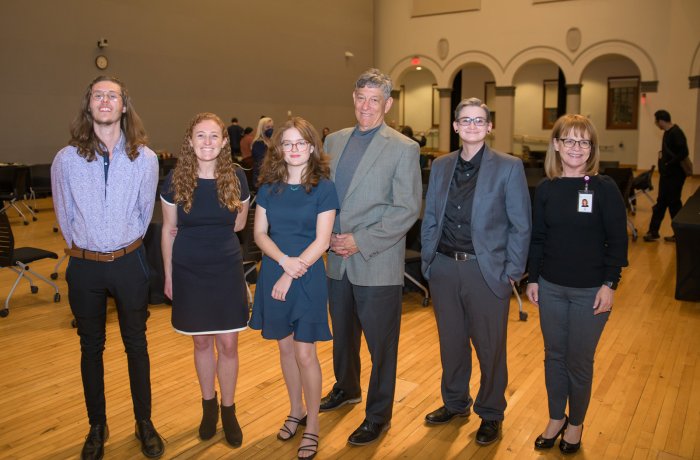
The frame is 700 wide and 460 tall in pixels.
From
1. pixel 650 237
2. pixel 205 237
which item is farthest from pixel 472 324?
pixel 650 237

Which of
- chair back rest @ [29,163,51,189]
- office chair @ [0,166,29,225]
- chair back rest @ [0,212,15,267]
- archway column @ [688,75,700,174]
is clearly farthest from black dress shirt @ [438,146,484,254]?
archway column @ [688,75,700,174]

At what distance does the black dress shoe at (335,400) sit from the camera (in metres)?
3.46

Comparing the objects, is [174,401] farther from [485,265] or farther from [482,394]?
[485,265]

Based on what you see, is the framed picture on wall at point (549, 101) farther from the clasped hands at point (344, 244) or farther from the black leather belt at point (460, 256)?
the clasped hands at point (344, 244)

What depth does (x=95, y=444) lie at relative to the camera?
294 centimetres

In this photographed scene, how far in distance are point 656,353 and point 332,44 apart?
16492mm

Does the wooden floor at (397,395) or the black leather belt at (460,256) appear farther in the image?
the wooden floor at (397,395)

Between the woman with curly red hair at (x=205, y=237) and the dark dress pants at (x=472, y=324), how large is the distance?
1.01 metres

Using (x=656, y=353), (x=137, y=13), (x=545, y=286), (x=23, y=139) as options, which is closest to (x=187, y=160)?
(x=545, y=286)

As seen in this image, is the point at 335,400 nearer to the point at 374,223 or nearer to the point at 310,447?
the point at 310,447

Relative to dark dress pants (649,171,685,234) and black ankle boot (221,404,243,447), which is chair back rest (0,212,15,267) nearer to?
black ankle boot (221,404,243,447)

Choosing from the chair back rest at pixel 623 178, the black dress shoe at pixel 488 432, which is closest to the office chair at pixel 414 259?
the black dress shoe at pixel 488 432

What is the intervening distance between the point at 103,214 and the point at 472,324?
1845 mm

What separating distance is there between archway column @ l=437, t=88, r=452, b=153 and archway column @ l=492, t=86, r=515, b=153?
5.54 feet
